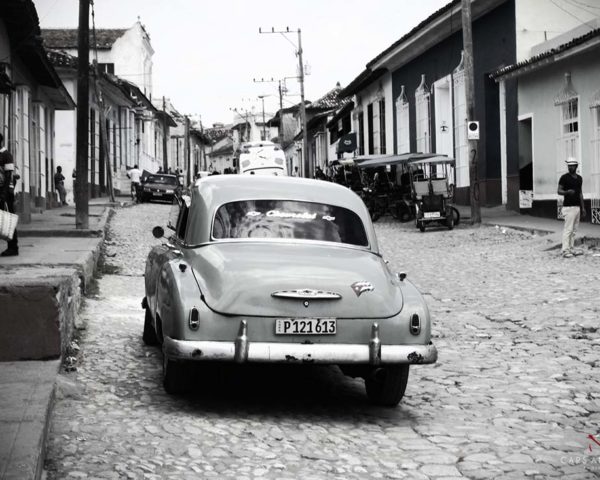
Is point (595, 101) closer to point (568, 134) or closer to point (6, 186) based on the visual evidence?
point (568, 134)

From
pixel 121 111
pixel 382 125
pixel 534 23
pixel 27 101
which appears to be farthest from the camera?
pixel 121 111

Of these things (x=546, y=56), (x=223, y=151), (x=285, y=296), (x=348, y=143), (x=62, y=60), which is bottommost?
(x=285, y=296)

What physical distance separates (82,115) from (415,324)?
45.5ft

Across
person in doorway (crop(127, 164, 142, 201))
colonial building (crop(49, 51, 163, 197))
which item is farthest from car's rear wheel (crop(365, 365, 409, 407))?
person in doorway (crop(127, 164, 142, 201))

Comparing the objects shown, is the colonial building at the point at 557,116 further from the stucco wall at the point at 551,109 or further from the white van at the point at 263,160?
the white van at the point at 263,160

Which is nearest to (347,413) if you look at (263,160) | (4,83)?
(4,83)

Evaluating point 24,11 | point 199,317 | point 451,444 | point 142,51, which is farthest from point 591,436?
point 142,51

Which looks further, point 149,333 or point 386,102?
A: point 386,102

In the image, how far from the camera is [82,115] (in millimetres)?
18875

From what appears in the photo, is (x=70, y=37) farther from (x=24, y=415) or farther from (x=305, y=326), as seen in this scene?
(x=24, y=415)

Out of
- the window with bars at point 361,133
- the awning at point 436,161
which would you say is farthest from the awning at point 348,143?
the awning at point 436,161

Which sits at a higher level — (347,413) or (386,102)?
(386,102)

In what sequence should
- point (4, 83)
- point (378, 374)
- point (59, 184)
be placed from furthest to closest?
point (59, 184) < point (4, 83) < point (378, 374)

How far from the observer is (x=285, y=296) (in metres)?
6.04
